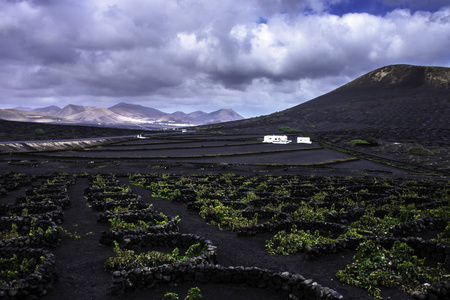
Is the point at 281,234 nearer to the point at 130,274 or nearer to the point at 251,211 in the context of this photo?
the point at 251,211

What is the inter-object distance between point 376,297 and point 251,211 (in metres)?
11.5

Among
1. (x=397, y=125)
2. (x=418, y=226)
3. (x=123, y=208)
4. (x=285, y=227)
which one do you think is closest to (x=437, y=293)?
(x=418, y=226)

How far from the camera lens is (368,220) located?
1812cm

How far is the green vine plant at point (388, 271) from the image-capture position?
10712 millimetres

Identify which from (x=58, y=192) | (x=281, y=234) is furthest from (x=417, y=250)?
(x=58, y=192)

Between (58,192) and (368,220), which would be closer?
(368,220)

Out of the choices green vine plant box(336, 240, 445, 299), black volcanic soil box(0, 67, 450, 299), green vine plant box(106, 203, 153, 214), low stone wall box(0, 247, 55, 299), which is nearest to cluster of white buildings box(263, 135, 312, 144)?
black volcanic soil box(0, 67, 450, 299)

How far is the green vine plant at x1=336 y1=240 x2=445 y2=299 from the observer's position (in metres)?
10.7

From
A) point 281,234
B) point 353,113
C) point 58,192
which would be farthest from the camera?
point 353,113

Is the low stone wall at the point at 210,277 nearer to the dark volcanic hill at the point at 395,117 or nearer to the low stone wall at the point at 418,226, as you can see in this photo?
the low stone wall at the point at 418,226

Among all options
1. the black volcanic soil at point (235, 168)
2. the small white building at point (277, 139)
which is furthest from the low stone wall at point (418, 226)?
the small white building at point (277, 139)

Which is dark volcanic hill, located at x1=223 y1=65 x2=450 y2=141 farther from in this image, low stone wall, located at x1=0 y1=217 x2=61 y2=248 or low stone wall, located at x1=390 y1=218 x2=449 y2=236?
low stone wall, located at x1=0 y1=217 x2=61 y2=248

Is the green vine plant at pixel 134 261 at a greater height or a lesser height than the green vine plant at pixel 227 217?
greater

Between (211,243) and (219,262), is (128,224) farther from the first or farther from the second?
(219,262)
